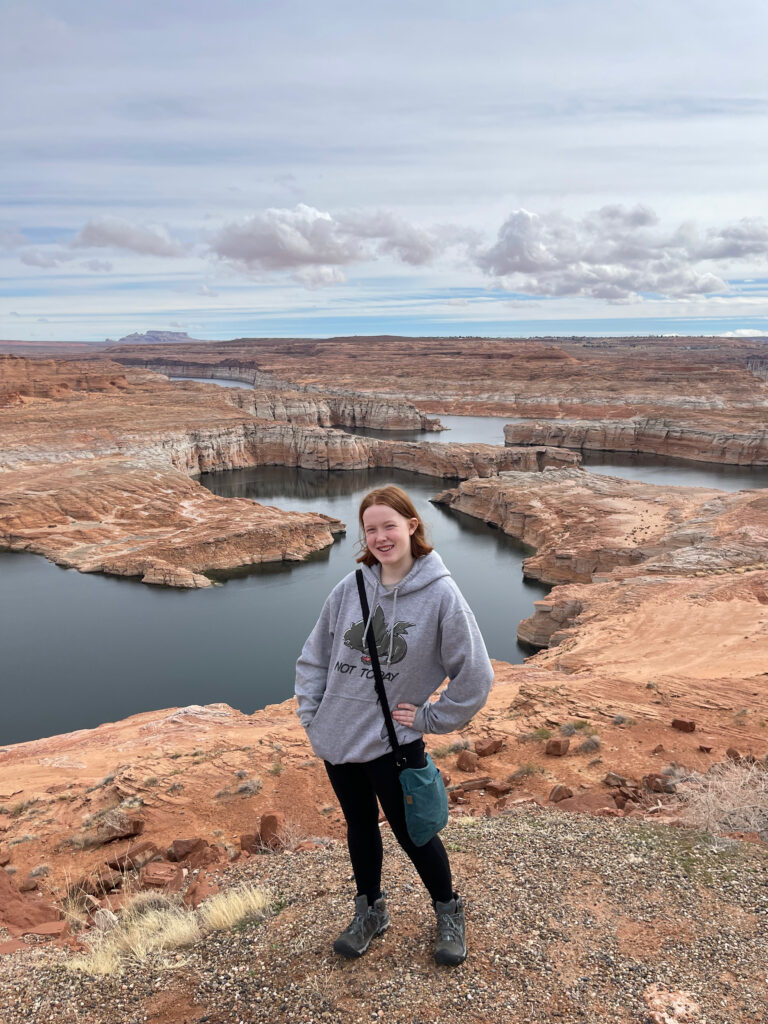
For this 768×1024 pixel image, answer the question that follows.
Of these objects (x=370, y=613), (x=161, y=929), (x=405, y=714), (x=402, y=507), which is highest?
(x=402, y=507)

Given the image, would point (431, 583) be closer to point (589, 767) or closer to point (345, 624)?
point (345, 624)

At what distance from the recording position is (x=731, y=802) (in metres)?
5.00

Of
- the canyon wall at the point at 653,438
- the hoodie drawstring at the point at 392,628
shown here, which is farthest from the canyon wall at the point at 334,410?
the hoodie drawstring at the point at 392,628

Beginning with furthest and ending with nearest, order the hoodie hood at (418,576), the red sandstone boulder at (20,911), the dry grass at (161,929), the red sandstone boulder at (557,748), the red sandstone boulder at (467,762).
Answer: the red sandstone boulder at (557,748) < the red sandstone boulder at (467,762) < the red sandstone boulder at (20,911) < the dry grass at (161,929) < the hoodie hood at (418,576)

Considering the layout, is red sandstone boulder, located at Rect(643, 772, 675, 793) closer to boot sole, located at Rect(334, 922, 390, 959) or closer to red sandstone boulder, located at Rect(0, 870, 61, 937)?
boot sole, located at Rect(334, 922, 390, 959)

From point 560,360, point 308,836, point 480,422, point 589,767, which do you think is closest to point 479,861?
point 308,836

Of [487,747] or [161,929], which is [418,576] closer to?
[161,929]

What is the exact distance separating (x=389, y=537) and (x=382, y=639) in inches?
19.1

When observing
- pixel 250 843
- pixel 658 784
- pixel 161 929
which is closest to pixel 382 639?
pixel 161 929

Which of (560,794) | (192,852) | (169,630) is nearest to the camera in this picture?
(192,852)

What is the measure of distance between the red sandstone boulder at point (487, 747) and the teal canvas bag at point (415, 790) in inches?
199

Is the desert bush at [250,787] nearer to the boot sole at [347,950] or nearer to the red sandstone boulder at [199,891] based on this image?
the red sandstone boulder at [199,891]

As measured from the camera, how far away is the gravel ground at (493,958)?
9.48 ft

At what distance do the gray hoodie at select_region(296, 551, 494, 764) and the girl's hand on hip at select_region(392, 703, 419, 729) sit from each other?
0.03 m
